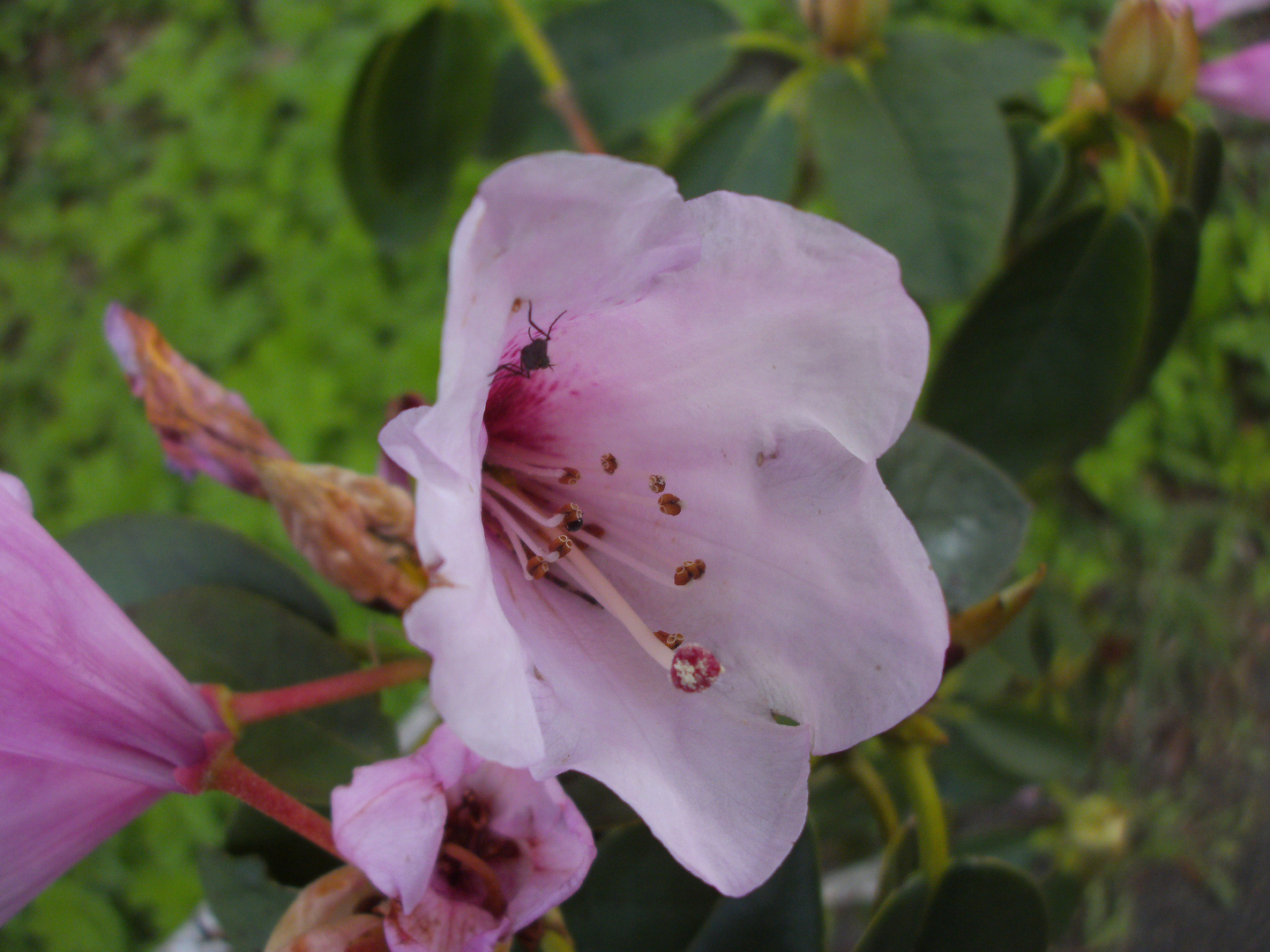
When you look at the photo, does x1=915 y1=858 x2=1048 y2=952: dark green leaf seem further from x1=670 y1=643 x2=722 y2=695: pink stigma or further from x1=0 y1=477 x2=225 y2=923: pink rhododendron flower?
x1=0 y1=477 x2=225 y2=923: pink rhododendron flower

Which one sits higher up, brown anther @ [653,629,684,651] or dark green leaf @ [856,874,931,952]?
brown anther @ [653,629,684,651]

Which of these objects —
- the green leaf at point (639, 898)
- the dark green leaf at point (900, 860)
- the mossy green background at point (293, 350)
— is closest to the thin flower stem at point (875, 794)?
the dark green leaf at point (900, 860)

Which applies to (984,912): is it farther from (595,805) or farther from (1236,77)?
(1236,77)

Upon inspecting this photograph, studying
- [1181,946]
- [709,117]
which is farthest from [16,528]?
[1181,946]

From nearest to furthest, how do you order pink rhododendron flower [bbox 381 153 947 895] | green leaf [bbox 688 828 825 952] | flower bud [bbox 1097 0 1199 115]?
1. pink rhododendron flower [bbox 381 153 947 895]
2. green leaf [bbox 688 828 825 952]
3. flower bud [bbox 1097 0 1199 115]

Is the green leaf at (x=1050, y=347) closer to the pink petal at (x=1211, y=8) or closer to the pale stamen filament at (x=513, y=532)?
the pink petal at (x=1211, y=8)

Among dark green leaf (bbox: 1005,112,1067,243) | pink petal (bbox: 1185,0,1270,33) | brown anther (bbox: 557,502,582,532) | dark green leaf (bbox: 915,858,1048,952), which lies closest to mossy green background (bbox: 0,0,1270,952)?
pink petal (bbox: 1185,0,1270,33)
